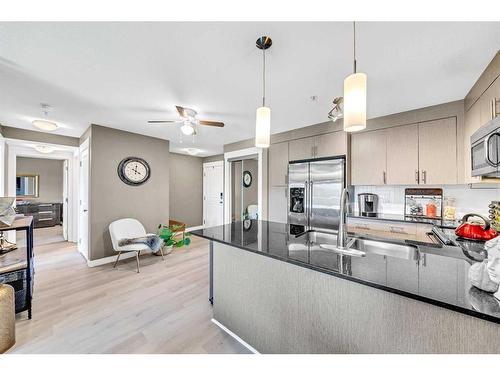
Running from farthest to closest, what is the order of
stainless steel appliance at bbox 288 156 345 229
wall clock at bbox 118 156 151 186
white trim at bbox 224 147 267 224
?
white trim at bbox 224 147 267 224 < wall clock at bbox 118 156 151 186 < stainless steel appliance at bbox 288 156 345 229

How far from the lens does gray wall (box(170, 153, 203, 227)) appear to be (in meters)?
5.60

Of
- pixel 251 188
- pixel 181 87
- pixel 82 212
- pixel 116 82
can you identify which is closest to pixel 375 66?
pixel 181 87

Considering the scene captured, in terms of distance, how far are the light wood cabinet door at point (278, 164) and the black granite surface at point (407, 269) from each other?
2.23 meters

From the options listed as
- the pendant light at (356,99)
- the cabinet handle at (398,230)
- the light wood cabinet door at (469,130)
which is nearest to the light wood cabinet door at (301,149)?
the cabinet handle at (398,230)

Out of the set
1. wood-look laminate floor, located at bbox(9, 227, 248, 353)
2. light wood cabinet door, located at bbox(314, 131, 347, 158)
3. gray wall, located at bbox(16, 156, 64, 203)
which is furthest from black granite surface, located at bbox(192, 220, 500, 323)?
gray wall, located at bbox(16, 156, 64, 203)

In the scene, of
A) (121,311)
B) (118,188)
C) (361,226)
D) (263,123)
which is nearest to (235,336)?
(121,311)

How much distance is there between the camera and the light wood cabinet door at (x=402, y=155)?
2.54 meters

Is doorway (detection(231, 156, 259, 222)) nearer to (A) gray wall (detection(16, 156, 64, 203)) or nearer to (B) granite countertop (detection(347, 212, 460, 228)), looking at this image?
(B) granite countertop (detection(347, 212, 460, 228))

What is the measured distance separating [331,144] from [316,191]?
754 mm

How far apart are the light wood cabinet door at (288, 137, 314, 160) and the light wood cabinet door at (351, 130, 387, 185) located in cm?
62

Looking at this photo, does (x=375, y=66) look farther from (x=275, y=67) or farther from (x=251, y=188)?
(x=251, y=188)

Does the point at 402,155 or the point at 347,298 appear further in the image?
the point at 402,155

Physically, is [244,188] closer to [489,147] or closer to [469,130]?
[469,130]

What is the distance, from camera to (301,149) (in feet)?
11.3
